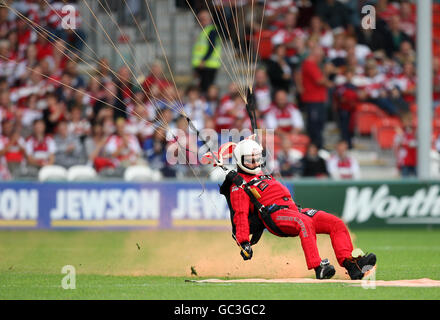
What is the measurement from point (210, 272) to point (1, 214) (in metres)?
8.26

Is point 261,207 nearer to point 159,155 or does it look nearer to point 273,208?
point 273,208

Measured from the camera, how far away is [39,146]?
68.0 feet

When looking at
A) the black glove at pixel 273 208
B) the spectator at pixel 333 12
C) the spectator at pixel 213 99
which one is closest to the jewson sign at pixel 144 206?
the spectator at pixel 213 99

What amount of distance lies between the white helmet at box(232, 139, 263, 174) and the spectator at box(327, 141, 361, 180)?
30.2ft

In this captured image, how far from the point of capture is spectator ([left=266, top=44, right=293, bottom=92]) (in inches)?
893

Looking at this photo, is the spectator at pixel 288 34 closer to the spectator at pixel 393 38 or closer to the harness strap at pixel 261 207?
the spectator at pixel 393 38

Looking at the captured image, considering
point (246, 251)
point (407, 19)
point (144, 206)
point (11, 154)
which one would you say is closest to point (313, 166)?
point (144, 206)

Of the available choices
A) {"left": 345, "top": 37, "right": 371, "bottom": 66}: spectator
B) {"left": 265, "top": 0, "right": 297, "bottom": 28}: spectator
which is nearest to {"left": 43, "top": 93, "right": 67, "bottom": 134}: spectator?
{"left": 265, "top": 0, "right": 297, "bottom": 28}: spectator

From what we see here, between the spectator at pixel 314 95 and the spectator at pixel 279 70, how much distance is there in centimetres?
63

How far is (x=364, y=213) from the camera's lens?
1958cm

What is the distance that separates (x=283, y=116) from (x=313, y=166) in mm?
2155

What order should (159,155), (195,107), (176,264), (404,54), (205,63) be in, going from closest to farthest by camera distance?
1. (176,264)
2. (159,155)
3. (195,107)
4. (205,63)
5. (404,54)

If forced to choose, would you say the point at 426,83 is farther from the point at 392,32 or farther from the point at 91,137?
the point at 91,137
